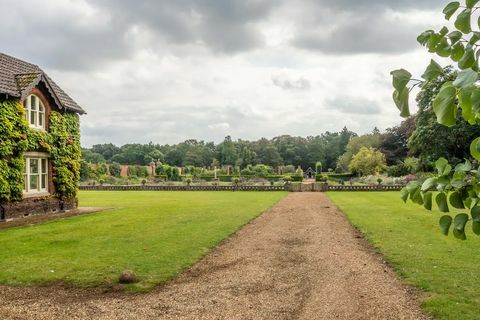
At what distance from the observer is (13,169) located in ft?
61.8

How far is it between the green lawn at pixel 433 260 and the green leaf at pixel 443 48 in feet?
20.3

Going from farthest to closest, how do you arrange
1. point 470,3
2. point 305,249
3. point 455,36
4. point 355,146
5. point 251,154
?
point 251,154, point 355,146, point 305,249, point 455,36, point 470,3

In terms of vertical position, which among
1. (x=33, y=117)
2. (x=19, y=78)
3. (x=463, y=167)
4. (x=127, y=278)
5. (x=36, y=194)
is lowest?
(x=127, y=278)

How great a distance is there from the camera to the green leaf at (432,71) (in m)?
1.53

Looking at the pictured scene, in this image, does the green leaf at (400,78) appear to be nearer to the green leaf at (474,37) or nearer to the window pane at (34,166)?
the green leaf at (474,37)

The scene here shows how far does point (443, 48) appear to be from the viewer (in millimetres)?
1712

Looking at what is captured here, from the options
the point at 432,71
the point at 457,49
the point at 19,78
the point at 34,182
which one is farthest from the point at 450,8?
the point at 34,182

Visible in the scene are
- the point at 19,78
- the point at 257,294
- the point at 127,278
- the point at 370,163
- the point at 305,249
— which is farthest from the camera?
the point at 370,163

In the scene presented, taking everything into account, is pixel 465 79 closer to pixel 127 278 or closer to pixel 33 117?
pixel 127 278

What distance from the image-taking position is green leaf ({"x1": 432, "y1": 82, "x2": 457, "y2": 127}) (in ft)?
4.25

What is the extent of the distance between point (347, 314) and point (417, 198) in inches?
229

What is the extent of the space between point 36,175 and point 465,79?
897 inches

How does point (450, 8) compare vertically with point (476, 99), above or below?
above

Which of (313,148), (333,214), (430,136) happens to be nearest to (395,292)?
(333,214)
